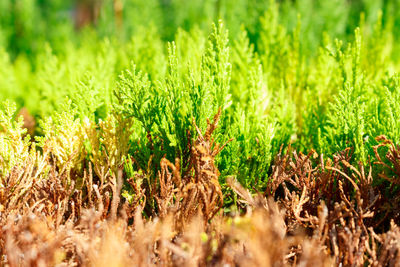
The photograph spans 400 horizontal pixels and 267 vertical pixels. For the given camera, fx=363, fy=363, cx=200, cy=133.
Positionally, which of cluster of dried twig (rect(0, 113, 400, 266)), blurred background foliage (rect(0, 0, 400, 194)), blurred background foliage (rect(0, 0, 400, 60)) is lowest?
cluster of dried twig (rect(0, 113, 400, 266))

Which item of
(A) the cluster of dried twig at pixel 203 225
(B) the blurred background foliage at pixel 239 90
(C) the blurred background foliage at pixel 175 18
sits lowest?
(A) the cluster of dried twig at pixel 203 225

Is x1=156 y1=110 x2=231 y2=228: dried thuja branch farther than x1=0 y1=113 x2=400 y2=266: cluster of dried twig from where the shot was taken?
Yes

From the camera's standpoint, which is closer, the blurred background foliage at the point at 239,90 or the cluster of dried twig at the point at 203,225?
the cluster of dried twig at the point at 203,225

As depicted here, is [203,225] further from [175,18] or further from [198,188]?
[175,18]

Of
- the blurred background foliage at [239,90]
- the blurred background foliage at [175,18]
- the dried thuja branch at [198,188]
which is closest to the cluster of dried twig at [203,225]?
the dried thuja branch at [198,188]

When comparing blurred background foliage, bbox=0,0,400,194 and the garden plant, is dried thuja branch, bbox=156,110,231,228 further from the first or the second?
blurred background foliage, bbox=0,0,400,194

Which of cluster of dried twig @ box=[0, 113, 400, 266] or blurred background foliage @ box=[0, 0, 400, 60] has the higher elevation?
blurred background foliage @ box=[0, 0, 400, 60]

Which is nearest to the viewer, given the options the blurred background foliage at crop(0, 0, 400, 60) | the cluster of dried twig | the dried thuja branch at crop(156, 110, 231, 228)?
the cluster of dried twig

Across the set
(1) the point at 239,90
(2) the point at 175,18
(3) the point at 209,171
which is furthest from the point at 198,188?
(2) the point at 175,18

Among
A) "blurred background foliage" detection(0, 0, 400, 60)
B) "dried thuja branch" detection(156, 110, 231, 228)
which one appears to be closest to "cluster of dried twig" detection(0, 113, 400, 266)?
"dried thuja branch" detection(156, 110, 231, 228)

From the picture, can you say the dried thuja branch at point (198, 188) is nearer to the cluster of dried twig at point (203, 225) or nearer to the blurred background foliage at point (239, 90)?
the cluster of dried twig at point (203, 225)

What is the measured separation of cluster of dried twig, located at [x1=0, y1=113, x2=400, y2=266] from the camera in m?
0.95

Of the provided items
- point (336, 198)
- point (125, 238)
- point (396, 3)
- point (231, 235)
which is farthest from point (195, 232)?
point (396, 3)

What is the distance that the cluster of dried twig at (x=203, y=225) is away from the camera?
0.95 m
